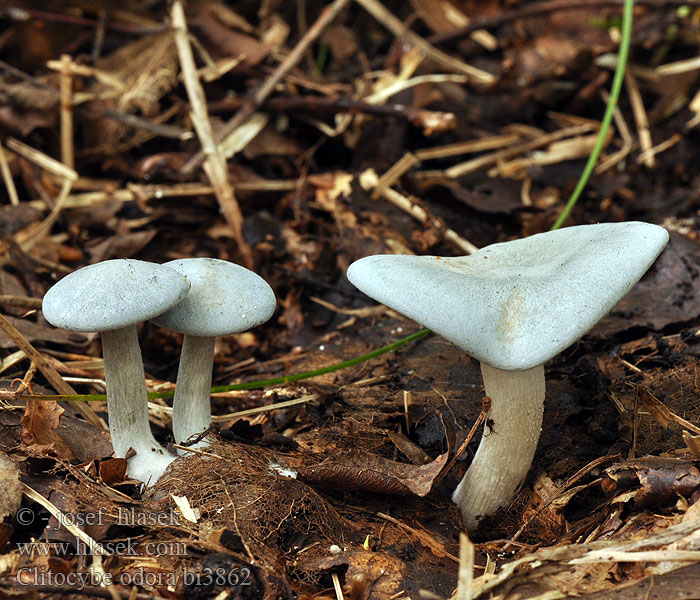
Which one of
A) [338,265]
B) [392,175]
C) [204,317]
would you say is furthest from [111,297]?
[392,175]

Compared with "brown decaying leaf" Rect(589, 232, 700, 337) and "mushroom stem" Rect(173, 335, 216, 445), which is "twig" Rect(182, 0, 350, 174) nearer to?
"mushroom stem" Rect(173, 335, 216, 445)

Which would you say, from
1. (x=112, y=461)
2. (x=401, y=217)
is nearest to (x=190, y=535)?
(x=112, y=461)

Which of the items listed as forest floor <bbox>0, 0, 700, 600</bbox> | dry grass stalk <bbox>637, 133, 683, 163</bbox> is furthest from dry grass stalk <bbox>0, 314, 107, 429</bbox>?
dry grass stalk <bbox>637, 133, 683, 163</bbox>

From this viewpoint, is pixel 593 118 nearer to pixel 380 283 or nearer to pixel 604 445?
pixel 604 445

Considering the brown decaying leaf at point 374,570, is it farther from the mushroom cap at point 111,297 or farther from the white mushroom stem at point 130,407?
the mushroom cap at point 111,297

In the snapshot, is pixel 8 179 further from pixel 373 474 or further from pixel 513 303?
pixel 513 303

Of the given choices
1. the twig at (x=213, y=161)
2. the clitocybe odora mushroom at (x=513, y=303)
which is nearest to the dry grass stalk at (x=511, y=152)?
the twig at (x=213, y=161)
